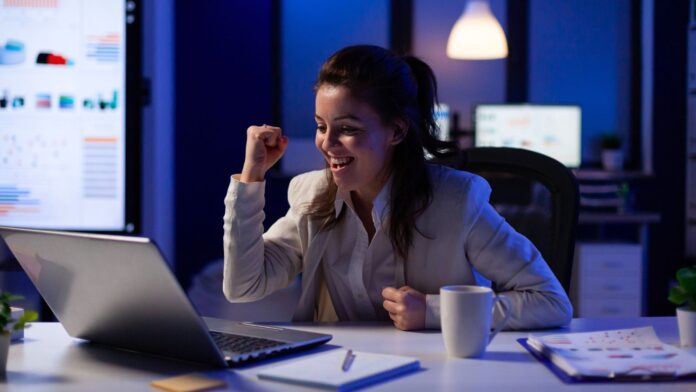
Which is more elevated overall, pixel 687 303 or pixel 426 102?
pixel 426 102

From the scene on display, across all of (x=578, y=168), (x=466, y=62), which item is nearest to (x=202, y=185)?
(x=466, y=62)

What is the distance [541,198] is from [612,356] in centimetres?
71

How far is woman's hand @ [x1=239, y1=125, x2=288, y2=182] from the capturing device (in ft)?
5.41

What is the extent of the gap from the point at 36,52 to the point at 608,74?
387 centimetres

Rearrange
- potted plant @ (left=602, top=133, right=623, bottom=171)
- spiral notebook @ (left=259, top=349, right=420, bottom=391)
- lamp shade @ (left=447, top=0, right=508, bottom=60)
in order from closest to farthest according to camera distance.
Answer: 1. spiral notebook @ (left=259, top=349, right=420, bottom=391)
2. lamp shade @ (left=447, top=0, right=508, bottom=60)
3. potted plant @ (left=602, top=133, right=623, bottom=171)

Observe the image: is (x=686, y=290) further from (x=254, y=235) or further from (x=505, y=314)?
(x=254, y=235)

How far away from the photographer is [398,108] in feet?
5.59

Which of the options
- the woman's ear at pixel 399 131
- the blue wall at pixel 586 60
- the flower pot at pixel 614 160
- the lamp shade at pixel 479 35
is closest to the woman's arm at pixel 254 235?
the woman's ear at pixel 399 131

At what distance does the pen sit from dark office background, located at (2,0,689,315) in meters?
4.00

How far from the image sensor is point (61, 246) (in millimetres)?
1215

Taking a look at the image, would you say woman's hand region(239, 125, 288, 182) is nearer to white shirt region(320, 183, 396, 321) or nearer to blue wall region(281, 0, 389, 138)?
white shirt region(320, 183, 396, 321)

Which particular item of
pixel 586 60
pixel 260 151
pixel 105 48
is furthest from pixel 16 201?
pixel 586 60

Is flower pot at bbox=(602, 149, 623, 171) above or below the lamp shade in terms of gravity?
below

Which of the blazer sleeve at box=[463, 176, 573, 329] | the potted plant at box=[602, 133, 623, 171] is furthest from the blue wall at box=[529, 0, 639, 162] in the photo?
the blazer sleeve at box=[463, 176, 573, 329]
